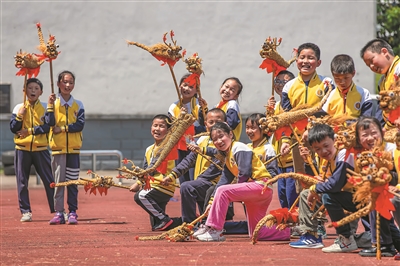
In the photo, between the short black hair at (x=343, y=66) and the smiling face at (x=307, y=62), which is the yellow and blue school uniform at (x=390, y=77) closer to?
the short black hair at (x=343, y=66)

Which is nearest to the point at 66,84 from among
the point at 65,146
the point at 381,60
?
the point at 65,146

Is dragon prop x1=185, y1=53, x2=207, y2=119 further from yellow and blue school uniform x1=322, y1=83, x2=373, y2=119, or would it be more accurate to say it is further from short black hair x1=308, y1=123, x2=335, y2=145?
short black hair x1=308, y1=123, x2=335, y2=145

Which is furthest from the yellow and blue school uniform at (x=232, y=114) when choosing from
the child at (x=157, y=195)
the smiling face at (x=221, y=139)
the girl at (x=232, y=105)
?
the smiling face at (x=221, y=139)

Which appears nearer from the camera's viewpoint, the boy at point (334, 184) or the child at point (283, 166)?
the boy at point (334, 184)

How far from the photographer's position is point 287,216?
824 cm

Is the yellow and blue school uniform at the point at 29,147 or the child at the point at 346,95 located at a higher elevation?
the child at the point at 346,95

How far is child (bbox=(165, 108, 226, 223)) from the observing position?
30.7 ft

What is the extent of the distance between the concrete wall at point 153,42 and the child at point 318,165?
11.9m

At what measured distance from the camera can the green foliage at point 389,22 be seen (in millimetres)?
21500

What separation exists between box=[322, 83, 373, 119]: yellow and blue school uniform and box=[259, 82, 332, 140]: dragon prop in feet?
0.55

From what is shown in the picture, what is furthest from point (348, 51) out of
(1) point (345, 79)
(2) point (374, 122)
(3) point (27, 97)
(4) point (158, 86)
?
(2) point (374, 122)

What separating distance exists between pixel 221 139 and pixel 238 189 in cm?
54

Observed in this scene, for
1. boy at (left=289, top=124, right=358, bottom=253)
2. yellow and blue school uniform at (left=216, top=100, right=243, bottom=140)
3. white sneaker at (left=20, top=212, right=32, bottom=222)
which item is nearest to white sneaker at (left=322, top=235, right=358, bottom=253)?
boy at (left=289, top=124, right=358, bottom=253)

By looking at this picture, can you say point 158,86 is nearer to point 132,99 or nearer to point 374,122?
point 132,99
